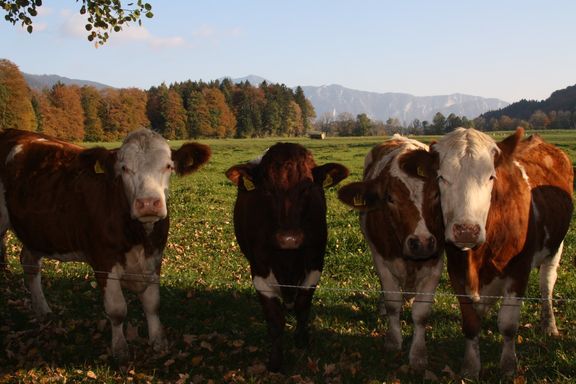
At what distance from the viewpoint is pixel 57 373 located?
542cm

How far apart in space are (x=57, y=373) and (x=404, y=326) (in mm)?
4085

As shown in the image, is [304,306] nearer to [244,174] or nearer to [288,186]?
[288,186]

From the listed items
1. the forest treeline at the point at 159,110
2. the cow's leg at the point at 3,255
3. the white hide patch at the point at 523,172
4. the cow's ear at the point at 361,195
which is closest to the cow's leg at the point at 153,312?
the cow's ear at the point at 361,195

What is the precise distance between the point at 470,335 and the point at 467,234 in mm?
1358

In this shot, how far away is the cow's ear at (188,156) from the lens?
21.7 feet

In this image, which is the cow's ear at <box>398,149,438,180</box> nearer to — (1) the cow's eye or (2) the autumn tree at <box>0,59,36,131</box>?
(1) the cow's eye

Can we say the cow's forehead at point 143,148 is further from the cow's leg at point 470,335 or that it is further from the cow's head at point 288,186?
the cow's leg at point 470,335

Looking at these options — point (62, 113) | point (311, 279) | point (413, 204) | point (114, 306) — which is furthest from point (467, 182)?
point (62, 113)

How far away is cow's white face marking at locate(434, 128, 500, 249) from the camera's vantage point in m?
4.57

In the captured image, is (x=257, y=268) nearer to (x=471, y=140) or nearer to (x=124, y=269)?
(x=124, y=269)

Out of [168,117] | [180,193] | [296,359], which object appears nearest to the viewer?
[296,359]

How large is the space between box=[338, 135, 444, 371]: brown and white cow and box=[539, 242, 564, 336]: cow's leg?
1.73 m

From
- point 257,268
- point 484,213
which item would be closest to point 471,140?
point 484,213

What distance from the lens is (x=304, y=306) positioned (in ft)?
19.7
